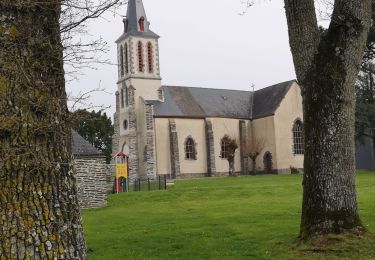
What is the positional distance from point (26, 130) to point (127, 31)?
49.7 m

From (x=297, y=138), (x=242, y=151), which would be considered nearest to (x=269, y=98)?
(x=297, y=138)

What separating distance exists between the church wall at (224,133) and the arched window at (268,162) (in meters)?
2.64

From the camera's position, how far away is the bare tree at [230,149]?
49406 mm

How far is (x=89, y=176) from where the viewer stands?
23031mm

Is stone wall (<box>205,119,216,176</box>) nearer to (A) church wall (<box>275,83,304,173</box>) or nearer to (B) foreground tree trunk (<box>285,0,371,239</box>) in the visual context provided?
(A) church wall (<box>275,83,304,173</box>)

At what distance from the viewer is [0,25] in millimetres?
4242

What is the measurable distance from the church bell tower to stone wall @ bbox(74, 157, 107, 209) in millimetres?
24082

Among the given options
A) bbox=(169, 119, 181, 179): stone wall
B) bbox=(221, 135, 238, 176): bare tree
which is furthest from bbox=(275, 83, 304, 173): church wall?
bbox=(169, 119, 181, 179): stone wall

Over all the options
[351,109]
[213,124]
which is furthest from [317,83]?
[213,124]

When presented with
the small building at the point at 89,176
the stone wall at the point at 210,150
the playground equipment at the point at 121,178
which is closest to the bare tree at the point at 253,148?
the stone wall at the point at 210,150

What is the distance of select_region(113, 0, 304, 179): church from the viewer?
4841cm

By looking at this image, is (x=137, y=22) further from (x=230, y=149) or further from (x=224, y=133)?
(x=230, y=149)

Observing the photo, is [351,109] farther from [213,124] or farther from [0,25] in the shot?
[213,124]

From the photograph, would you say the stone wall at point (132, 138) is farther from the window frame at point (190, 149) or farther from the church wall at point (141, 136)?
the window frame at point (190, 149)
